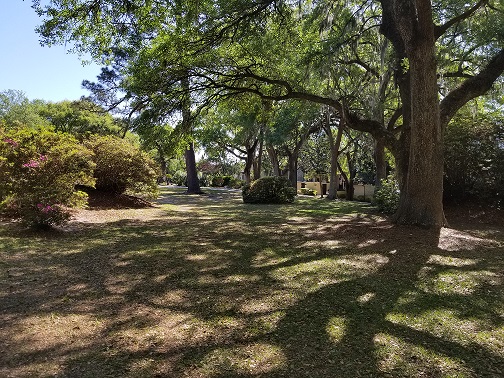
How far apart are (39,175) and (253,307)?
20.0 ft

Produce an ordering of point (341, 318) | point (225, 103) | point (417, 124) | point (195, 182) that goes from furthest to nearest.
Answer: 1. point (195, 182)
2. point (225, 103)
3. point (417, 124)
4. point (341, 318)

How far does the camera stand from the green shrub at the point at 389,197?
12.8 m

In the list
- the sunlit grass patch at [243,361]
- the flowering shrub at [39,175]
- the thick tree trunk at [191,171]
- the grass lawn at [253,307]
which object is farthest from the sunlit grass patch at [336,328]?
the thick tree trunk at [191,171]

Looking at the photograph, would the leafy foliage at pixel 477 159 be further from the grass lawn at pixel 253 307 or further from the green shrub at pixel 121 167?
the green shrub at pixel 121 167

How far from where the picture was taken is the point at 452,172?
513 inches

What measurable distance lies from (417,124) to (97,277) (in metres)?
6.87

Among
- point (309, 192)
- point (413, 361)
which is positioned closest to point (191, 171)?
point (309, 192)

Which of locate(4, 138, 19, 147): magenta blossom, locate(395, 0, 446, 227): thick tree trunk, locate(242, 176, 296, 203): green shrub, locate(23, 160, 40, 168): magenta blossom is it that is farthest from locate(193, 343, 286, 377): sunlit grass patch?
locate(242, 176, 296, 203): green shrub

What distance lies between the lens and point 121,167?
14.2 m

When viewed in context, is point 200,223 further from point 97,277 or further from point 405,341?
point 405,341

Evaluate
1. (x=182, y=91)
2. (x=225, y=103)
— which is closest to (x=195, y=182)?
(x=225, y=103)

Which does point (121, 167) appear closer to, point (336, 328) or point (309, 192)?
point (336, 328)

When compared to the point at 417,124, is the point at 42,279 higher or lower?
lower

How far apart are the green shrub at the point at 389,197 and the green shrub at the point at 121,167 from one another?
27.3ft
